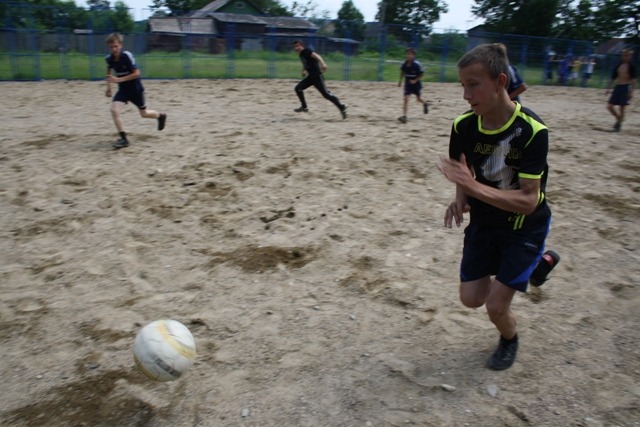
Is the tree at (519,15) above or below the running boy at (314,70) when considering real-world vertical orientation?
above

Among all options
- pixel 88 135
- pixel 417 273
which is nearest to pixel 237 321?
pixel 417 273

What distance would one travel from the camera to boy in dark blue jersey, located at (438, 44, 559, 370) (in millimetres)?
2562

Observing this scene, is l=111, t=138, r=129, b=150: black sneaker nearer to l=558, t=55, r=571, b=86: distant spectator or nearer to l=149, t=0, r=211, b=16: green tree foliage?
l=558, t=55, r=571, b=86: distant spectator

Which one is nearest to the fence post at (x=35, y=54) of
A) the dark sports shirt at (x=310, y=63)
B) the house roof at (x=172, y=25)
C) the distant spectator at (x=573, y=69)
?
the house roof at (x=172, y=25)

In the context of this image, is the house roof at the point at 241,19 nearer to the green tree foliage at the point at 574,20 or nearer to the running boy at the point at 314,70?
the green tree foliage at the point at 574,20

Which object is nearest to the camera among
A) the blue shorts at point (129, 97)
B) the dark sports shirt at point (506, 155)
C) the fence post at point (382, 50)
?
the dark sports shirt at point (506, 155)

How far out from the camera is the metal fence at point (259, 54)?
1867cm

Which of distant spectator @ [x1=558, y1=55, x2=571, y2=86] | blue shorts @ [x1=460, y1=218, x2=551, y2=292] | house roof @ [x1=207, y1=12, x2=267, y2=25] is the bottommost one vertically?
blue shorts @ [x1=460, y1=218, x2=551, y2=292]

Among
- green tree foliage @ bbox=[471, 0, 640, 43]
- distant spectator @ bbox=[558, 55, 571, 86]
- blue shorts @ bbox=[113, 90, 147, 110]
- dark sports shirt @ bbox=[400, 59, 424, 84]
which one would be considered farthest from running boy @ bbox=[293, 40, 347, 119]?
green tree foliage @ bbox=[471, 0, 640, 43]

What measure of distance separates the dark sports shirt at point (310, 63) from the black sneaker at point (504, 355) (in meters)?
9.23

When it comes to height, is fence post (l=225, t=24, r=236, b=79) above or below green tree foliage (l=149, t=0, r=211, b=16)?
below

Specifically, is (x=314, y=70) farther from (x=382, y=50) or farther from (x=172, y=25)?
(x=172, y=25)

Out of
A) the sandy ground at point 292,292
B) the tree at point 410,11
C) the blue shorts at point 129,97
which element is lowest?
the sandy ground at point 292,292

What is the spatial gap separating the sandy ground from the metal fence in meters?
12.5
